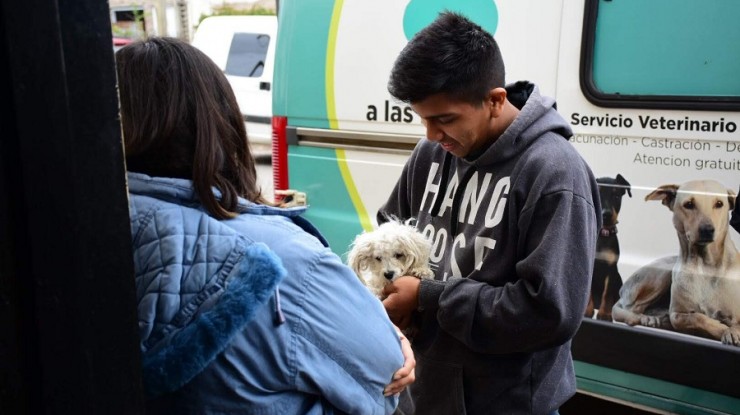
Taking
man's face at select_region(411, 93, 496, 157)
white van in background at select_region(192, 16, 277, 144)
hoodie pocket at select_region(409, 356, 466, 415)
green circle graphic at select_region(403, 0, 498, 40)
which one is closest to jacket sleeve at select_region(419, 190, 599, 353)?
hoodie pocket at select_region(409, 356, 466, 415)

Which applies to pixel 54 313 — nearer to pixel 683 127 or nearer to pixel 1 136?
pixel 1 136

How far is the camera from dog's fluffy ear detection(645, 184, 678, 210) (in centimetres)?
267

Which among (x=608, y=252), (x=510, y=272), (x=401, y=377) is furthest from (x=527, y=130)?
(x=608, y=252)

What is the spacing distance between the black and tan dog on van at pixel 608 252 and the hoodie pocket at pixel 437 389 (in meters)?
1.29

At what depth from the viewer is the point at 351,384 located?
1232mm

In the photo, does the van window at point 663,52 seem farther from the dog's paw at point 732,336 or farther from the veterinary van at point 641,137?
the dog's paw at point 732,336

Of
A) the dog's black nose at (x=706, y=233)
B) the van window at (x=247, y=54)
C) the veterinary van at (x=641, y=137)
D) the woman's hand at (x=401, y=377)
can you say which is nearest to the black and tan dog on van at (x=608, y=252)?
the veterinary van at (x=641, y=137)

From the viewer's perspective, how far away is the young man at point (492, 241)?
1.57 m

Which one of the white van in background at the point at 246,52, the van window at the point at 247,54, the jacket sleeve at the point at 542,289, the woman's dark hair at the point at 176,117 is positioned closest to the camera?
the woman's dark hair at the point at 176,117

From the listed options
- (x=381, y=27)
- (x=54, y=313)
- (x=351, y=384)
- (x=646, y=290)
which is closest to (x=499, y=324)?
(x=351, y=384)

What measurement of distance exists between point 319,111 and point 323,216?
1.88 ft

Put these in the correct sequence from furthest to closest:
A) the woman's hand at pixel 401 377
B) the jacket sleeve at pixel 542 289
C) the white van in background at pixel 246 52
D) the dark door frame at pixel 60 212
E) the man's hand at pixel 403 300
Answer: the white van in background at pixel 246 52, the man's hand at pixel 403 300, the jacket sleeve at pixel 542 289, the woman's hand at pixel 401 377, the dark door frame at pixel 60 212

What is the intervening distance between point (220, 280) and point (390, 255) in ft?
3.64

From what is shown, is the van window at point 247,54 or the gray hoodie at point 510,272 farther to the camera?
the van window at point 247,54
